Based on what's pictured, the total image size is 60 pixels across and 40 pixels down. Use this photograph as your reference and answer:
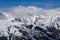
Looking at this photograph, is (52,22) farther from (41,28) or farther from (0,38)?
(0,38)

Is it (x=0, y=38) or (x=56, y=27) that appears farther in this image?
(x=0, y=38)

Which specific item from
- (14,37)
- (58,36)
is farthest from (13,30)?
(58,36)

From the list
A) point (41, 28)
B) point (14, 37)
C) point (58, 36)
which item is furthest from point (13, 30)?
point (58, 36)

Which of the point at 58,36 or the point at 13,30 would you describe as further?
the point at 13,30

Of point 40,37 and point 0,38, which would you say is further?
point 0,38

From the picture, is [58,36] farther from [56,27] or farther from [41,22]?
[41,22]

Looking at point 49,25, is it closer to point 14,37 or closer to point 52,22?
point 52,22

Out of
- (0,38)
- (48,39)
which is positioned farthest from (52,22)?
(0,38)
